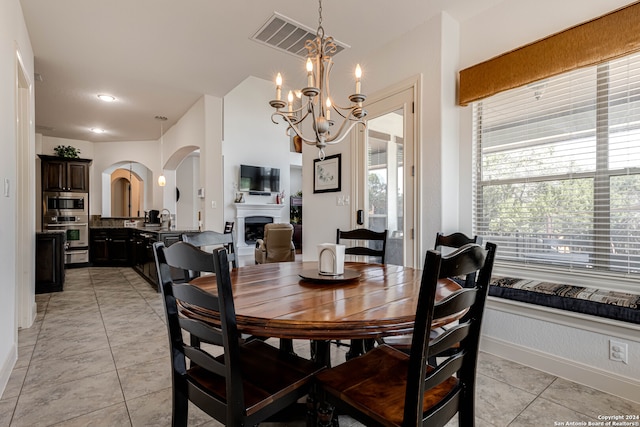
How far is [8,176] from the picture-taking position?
229 centimetres

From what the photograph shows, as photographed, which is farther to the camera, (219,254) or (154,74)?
(154,74)

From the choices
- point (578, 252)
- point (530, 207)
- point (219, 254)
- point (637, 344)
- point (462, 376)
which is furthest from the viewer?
point (530, 207)

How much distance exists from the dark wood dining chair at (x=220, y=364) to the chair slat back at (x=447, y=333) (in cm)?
44

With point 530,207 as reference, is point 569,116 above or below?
above

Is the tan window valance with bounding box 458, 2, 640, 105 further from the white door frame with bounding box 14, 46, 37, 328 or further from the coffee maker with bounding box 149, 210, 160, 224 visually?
the coffee maker with bounding box 149, 210, 160, 224

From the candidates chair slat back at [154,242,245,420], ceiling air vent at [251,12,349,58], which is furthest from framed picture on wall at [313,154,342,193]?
chair slat back at [154,242,245,420]

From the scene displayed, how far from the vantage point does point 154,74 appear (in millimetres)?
4078

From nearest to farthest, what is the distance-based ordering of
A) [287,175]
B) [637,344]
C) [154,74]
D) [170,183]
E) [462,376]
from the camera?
[462,376] < [637,344] < [154,74] < [170,183] < [287,175]

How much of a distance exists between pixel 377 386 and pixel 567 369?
1717 mm

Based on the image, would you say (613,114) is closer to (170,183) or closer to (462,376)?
(462,376)

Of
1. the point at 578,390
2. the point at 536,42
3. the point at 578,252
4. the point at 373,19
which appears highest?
the point at 373,19

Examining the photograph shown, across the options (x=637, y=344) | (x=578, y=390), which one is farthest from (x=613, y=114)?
(x=578, y=390)

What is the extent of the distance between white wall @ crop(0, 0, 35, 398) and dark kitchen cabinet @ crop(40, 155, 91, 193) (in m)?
4.81

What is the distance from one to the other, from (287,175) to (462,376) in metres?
7.23
